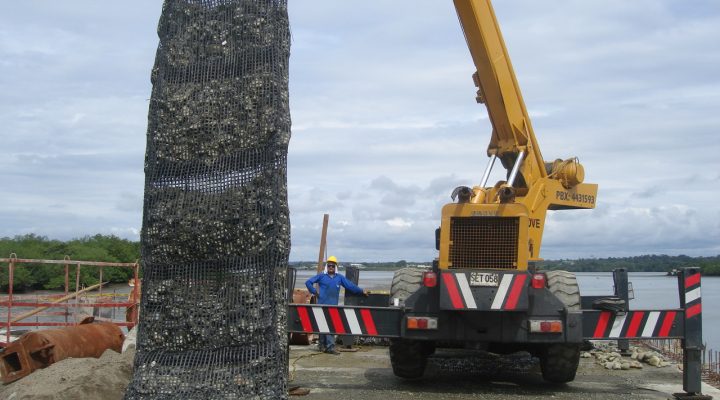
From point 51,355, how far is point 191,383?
4.01 metres

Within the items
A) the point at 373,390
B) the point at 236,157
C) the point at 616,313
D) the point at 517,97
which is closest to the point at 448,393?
the point at 373,390

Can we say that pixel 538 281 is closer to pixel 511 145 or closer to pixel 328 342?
pixel 511 145

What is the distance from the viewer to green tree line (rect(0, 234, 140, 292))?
43.0m

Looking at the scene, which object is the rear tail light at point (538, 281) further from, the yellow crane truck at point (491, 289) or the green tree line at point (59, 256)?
the green tree line at point (59, 256)

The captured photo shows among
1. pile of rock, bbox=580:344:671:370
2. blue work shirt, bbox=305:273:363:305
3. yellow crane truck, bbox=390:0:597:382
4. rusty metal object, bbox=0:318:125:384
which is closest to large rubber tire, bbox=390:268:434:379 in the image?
yellow crane truck, bbox=390:0:597:382

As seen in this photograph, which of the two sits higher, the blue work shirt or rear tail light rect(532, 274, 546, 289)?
rear tail light rect(532, 274, 546, 289)

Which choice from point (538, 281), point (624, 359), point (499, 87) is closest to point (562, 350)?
point (538, 281)

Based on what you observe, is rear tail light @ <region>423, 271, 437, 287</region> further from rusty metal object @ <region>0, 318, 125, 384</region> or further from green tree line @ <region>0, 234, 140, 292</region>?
green tree line @ <region>0, 234, 140, 292</region>

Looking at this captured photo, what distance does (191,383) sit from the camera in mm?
6070

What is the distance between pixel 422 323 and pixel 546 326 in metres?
1.33

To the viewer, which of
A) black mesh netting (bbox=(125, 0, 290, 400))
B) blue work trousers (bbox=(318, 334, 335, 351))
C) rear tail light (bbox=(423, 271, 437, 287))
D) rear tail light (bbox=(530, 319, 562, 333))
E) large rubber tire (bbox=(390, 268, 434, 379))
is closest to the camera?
black mesh netting (bbox=(125, 0, 290, 400))

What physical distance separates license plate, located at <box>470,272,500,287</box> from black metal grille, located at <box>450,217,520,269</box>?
61 centimetres

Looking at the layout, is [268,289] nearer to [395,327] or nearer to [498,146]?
[395,327]

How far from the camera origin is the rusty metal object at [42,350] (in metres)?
9.14
